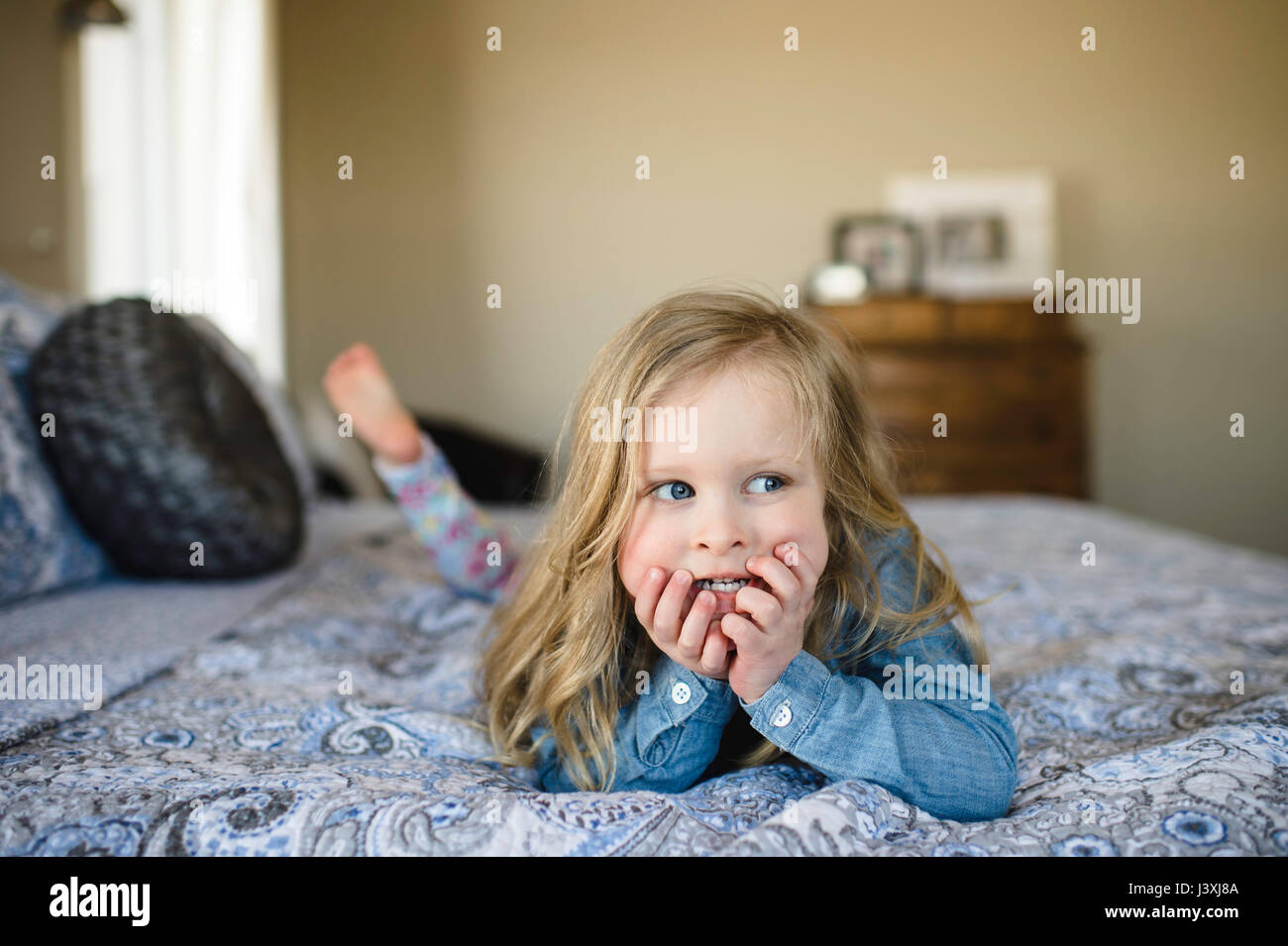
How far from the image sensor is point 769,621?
56cm

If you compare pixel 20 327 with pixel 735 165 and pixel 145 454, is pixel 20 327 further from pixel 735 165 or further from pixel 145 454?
pixel 735 165

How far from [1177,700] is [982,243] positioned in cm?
302

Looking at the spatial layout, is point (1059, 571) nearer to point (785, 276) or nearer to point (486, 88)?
point (785, 276)

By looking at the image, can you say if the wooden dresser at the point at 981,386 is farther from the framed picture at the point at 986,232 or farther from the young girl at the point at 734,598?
the young girl at the point at 734,598

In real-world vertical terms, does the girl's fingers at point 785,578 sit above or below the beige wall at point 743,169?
below

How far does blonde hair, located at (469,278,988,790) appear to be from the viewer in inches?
26.3

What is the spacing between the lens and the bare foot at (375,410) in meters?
1.33

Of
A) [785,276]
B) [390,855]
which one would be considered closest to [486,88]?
[785,276]

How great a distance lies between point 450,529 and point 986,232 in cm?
290

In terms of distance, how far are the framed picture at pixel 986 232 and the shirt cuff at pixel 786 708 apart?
3.15m
